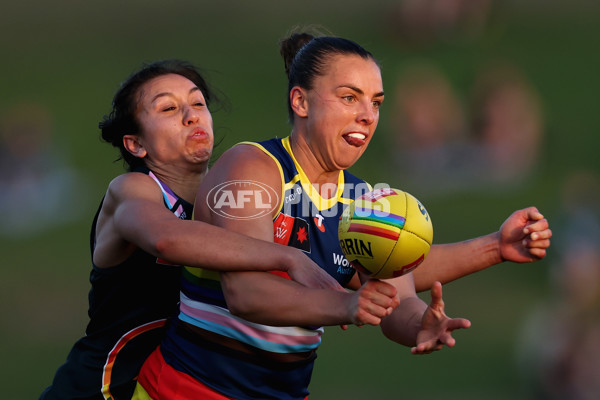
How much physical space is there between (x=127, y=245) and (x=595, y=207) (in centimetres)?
722

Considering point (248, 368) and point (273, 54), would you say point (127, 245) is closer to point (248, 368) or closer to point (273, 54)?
point (248, 368)

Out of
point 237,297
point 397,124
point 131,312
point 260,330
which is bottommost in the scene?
point 131,312

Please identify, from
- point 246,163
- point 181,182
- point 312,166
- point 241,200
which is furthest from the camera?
point 181,182

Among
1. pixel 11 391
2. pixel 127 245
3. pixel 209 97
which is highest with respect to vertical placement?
pixel 209 97

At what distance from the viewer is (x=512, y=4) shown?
38.3 ft

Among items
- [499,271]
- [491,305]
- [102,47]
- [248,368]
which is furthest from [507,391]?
[102,47]

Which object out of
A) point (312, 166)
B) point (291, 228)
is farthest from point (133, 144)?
point (291, 228)

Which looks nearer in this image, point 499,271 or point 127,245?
point 127,245

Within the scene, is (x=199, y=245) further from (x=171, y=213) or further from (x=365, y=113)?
(x=365, y=113)

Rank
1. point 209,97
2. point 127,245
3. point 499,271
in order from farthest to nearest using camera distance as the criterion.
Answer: point 499,271, point 209,97, point 127,245

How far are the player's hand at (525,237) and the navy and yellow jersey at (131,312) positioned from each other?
52.8 inches

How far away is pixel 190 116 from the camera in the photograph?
352 centimetres

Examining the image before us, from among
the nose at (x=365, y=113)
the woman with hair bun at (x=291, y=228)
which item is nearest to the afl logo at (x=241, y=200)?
the woman with hair bun at (x=291, y=228)

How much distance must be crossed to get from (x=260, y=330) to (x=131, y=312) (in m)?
0.74
